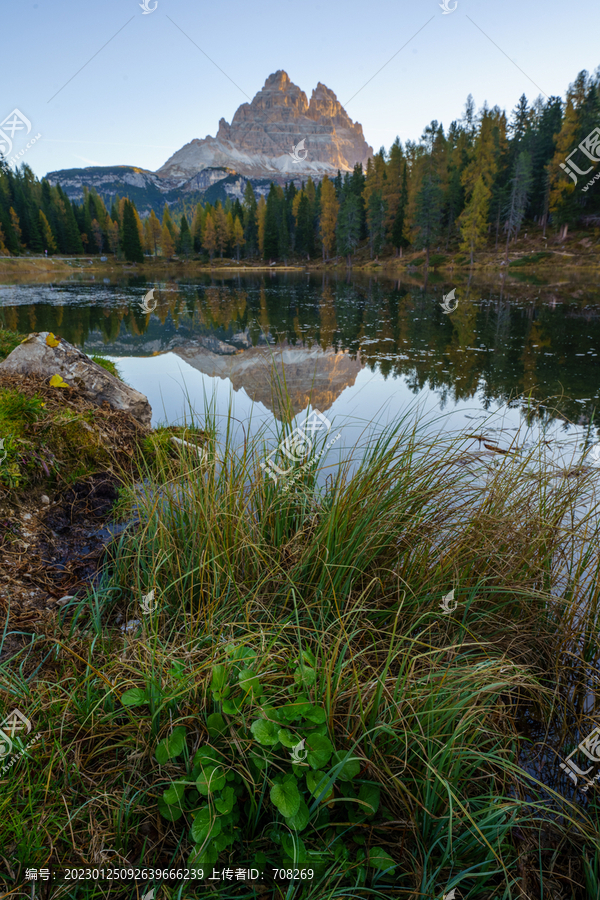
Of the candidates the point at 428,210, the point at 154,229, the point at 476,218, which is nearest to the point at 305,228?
the point at 428,210

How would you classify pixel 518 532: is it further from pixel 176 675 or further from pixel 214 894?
pixel 214 894

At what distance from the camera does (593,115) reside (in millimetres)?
28234

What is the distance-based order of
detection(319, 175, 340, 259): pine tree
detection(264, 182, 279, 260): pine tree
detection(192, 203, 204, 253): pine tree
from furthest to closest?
detection(192, 203, 204, 253): pine tree, detection(264, 182, 279, 260): pine tree, detection(319, 175, 340, 259): pine tree

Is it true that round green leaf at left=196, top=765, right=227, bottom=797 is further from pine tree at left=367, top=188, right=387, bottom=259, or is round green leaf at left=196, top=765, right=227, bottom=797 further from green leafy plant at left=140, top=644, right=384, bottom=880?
pine tree at left=367, top=188, right=387, bottom=259

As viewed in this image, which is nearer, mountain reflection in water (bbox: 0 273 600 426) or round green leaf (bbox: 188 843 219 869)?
round green leaf (bbox: 188 843 219 869)

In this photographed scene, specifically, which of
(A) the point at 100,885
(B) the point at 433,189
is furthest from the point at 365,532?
(B) the point at 433,189

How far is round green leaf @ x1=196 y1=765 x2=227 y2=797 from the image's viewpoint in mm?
1027

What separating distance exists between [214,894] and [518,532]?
1.51m

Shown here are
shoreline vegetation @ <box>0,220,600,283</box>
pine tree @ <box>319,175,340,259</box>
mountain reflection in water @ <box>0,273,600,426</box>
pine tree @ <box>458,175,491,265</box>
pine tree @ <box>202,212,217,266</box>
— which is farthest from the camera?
pine tree @ <box>202,212,217,266</box>

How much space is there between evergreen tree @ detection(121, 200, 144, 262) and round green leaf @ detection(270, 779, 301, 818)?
59.5 m

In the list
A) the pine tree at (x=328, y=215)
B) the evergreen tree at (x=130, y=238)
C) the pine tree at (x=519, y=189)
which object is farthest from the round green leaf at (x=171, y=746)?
the evergreen tree at (x=130, y=238)

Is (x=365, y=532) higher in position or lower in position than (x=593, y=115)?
lower

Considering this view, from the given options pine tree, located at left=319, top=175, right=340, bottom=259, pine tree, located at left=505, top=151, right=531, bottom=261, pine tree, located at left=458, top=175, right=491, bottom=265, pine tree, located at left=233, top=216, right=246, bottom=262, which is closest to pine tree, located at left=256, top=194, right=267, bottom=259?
pine tree, located at left=233, top=216, right=246, bottom=262

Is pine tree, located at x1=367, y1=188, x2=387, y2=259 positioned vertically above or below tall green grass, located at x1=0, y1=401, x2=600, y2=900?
above
